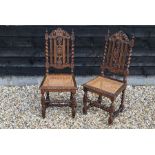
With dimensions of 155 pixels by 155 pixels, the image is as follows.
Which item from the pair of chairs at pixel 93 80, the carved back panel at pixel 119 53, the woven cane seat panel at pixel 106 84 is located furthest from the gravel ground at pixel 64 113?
the carved back panel at pixel 119 53

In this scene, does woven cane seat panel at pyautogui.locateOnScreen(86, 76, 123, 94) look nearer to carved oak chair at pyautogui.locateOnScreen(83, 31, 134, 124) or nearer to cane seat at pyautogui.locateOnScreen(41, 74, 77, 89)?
carved oak chair at pyautogui.locateOnScreen(83, 31, 134, 124)

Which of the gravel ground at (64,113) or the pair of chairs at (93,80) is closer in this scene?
the pair of chairs at (93,80)

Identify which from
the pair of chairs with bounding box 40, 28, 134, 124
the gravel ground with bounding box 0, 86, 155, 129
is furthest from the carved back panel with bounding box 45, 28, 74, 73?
the gravel ground with bounding box 0, 86, 155, 129

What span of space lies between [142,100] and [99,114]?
801mm

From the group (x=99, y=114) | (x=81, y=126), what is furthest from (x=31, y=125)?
(x=99, y=114)

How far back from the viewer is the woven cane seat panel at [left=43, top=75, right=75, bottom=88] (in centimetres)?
425

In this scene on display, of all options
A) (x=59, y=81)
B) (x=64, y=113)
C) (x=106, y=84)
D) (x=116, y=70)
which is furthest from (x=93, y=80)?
(x=64, y=113)

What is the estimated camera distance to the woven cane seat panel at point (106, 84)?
13.8 feet

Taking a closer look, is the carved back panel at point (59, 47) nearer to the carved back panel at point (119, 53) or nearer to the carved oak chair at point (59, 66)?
the carved oak chair at point (59, 66)

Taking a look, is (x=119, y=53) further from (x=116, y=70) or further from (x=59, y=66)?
(x=59, y=66)

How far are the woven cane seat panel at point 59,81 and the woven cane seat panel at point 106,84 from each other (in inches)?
10.0

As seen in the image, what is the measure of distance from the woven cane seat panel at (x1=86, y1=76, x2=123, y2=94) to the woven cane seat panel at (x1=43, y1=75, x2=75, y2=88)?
0.84ft

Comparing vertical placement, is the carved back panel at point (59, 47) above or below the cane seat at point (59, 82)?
above

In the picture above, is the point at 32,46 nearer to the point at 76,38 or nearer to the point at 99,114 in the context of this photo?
the point at 76,38
